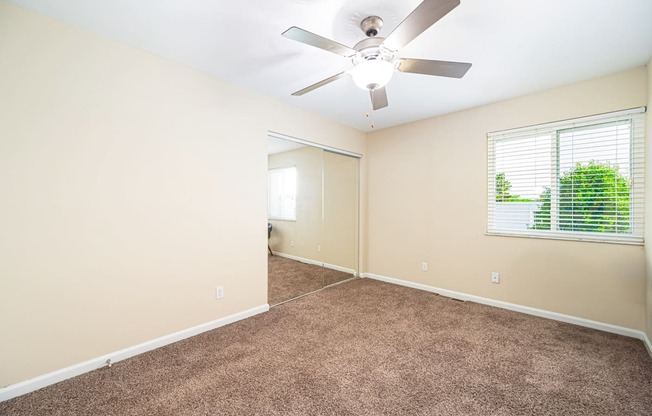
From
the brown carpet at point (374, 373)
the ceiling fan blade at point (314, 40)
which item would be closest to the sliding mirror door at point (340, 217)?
the brown carpet at point (374, 373)

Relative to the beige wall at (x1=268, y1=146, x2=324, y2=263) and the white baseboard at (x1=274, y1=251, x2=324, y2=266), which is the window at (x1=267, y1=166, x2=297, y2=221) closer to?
the beige wall at (x1=268, y1=146, x2=324, y2=263)

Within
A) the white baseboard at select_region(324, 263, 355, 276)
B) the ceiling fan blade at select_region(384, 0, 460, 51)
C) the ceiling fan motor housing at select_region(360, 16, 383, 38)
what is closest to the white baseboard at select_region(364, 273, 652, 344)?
the white baseboard at select_region(324, 263, 355, 276)

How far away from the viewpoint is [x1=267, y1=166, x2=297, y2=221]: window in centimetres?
398

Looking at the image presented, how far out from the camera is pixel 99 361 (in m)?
1.94

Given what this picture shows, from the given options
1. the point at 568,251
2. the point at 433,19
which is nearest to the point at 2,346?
the point at 433,19

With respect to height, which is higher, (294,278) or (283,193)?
(283,193)

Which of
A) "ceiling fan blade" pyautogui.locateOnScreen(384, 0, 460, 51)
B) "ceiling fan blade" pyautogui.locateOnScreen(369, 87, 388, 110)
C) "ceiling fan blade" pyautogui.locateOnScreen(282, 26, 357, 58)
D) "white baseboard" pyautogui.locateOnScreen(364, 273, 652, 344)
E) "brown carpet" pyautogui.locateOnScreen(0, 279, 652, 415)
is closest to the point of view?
"ceiling fan blade" pyautogui.locateOnScreen(384, 0, 460, 51)

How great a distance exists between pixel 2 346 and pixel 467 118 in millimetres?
4531

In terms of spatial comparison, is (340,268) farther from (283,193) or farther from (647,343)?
(647,343)

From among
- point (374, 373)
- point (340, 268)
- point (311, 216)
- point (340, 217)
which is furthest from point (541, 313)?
point (311, 216)

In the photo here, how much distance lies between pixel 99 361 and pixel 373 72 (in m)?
2.75

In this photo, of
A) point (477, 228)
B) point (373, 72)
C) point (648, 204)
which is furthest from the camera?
point (477, 228)

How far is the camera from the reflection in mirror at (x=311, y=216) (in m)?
3.88

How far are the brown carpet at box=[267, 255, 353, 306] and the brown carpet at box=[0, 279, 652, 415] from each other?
66 cm
